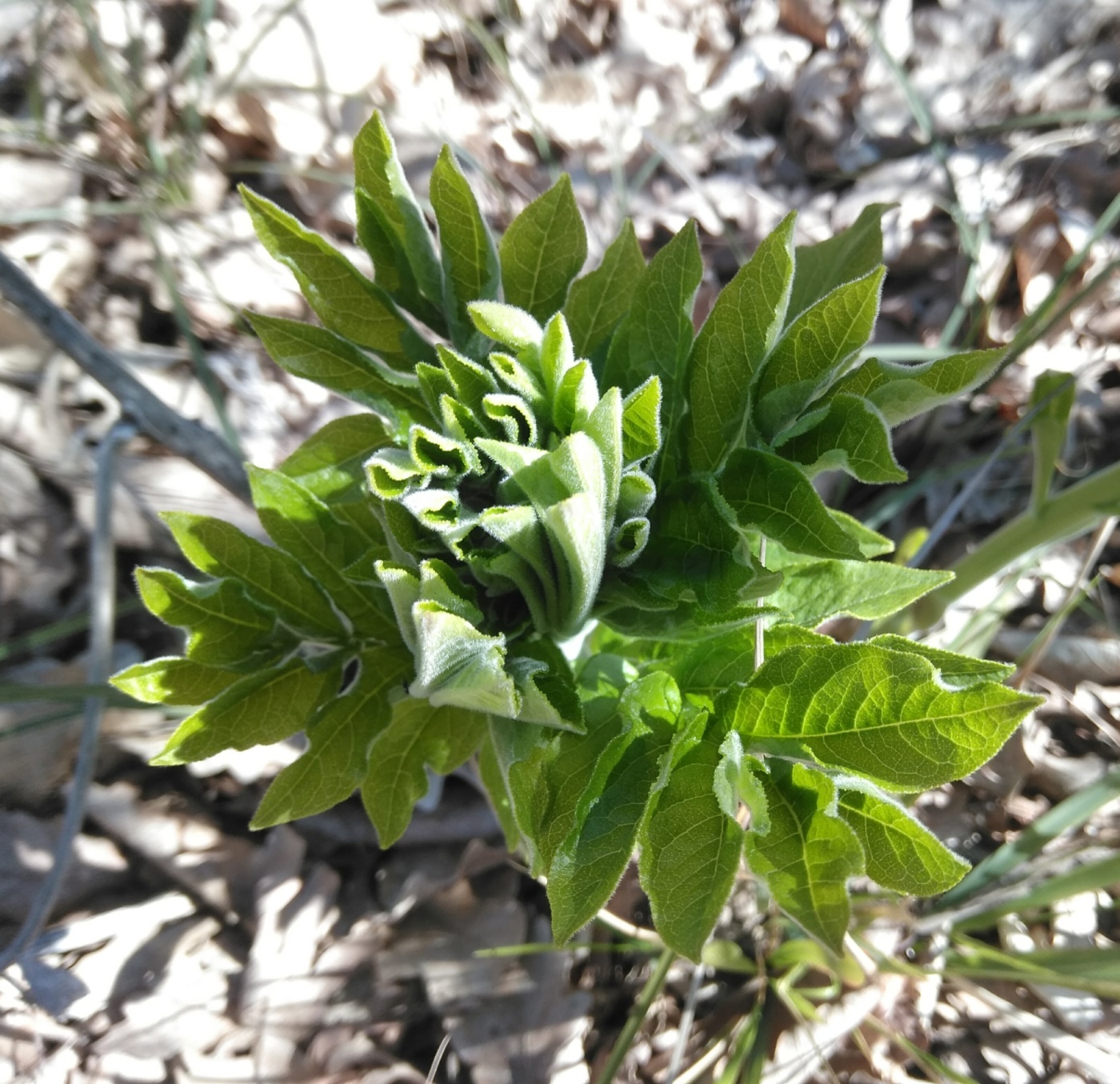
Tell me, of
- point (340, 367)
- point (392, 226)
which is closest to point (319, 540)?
point (340, 367)

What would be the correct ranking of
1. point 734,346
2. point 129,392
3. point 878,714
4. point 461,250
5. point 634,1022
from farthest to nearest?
1. point 634,1022
2. point 129,392
3. point 461,250
4. point 734,346
5. point 878,714

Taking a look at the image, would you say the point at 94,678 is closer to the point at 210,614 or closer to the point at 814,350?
the point at 210,614

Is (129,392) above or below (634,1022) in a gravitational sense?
above

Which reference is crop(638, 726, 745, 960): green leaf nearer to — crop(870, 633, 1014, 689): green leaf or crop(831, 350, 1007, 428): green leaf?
crop(870, 633, 1014, 689): green leaf

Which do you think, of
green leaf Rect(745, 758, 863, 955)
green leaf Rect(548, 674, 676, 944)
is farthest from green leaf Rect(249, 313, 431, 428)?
green leaf Rect(745, 758, 863, 955)

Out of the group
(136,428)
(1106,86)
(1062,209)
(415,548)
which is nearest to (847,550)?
(415,548)

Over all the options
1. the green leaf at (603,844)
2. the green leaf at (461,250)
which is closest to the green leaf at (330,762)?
the green leaf at (603,844)

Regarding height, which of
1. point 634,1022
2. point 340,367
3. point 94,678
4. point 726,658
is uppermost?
point 340,367

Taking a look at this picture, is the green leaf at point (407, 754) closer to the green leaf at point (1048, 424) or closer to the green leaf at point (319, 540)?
the green leaf at point (319, 540)
